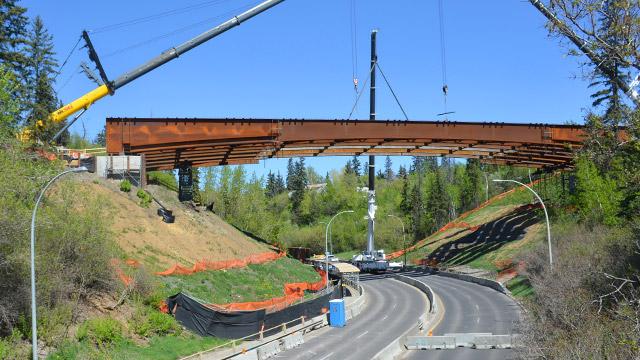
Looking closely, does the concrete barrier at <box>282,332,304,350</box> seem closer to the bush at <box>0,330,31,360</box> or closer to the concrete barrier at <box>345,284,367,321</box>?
the concrete barrier at <box>345,284,367,321</box>

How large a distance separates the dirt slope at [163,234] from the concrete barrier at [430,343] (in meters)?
15.9

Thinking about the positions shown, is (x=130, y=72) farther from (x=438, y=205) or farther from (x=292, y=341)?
(x=438, y=205)

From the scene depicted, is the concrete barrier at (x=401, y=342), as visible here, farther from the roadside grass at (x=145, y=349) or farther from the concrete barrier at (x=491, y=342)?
the roadside grass at (x=145, y=349)

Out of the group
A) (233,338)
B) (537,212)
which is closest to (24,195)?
(233,338)

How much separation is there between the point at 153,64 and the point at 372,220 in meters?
38.3

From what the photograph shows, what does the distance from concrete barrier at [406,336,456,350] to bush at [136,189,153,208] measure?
2488cm

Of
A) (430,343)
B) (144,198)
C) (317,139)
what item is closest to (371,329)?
(430,343)

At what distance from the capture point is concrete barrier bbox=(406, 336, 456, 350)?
3322 cm

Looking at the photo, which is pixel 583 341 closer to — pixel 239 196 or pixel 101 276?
pixel 101 276

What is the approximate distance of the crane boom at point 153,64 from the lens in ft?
171

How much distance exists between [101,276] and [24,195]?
6670 millimetres

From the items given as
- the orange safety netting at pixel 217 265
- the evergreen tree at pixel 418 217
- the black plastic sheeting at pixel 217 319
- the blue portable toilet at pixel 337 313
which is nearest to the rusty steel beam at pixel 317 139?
the orange safety netting at pixel 217 265

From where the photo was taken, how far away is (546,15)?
1570 cm

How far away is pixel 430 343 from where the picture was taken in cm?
3334
